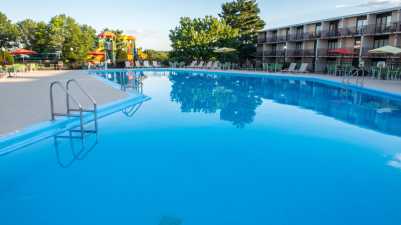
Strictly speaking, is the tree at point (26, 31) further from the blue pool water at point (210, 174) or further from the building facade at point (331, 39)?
the blue pool water at point (210, 174)

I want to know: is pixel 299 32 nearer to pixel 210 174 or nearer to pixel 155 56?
pixel 155 56

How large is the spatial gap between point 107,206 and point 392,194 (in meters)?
3.39

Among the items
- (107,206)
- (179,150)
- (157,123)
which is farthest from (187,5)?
(107,206)

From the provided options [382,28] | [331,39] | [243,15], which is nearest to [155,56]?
[243,15]

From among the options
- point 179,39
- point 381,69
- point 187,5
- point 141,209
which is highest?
point 187,5

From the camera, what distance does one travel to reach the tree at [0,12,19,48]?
35062 mm

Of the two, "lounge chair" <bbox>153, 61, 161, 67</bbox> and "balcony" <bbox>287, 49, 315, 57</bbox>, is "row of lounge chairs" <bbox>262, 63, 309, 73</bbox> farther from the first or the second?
"lounge chair" <bbox>153, 61, 161, 67</bbox>

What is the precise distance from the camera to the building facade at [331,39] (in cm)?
1895

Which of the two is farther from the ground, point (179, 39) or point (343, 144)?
point (179, 39)

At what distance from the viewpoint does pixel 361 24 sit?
2095 centimetres

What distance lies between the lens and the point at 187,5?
3097 cm

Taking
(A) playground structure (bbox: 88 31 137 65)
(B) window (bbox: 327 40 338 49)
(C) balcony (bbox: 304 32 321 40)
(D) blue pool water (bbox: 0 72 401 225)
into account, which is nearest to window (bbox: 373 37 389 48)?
(B) window (bbox: 327 40 338 49)

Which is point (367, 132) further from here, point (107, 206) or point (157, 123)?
point (107, 206)

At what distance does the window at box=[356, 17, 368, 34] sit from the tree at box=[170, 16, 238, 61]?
11.6 metres
